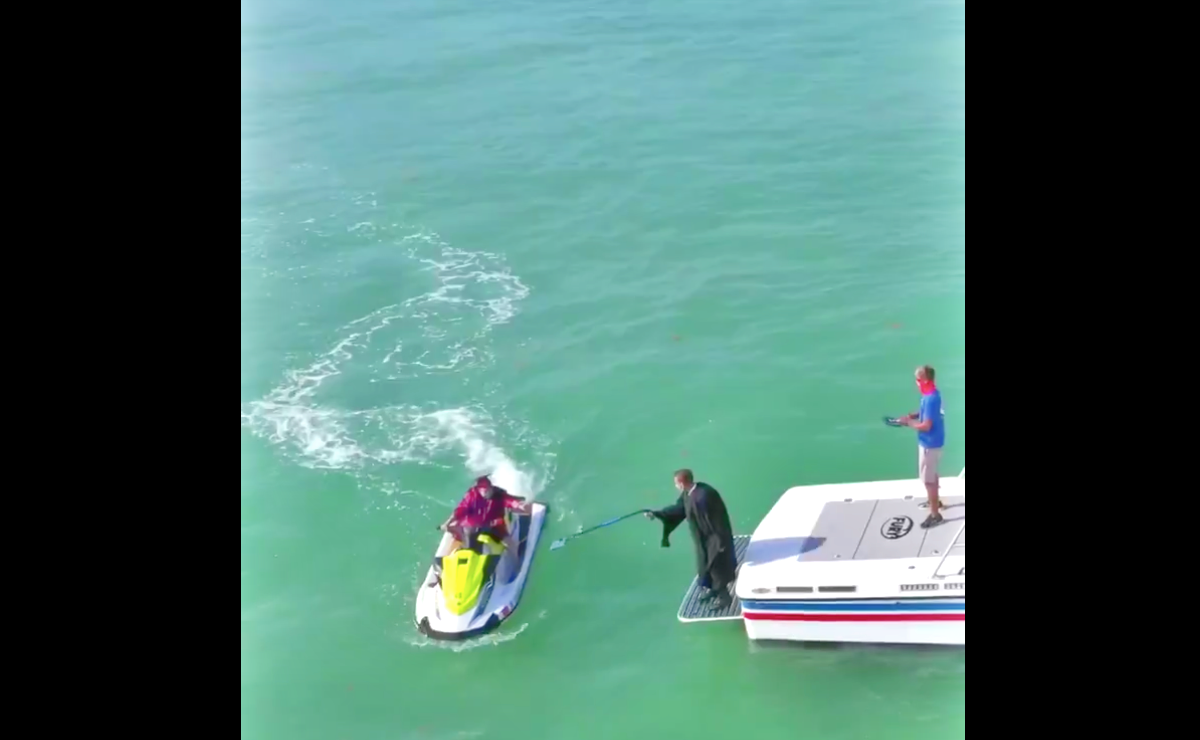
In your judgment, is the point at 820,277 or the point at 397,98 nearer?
the point at 820,277

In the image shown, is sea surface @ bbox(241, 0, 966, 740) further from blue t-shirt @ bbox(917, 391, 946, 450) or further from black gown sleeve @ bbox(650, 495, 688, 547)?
blue t-shirt @ bbox(917, 391, 946, 450)

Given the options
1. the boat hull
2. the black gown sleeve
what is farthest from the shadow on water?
the black gown sleeve

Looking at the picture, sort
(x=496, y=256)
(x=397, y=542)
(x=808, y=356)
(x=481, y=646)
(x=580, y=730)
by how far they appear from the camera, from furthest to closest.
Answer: (x=496, y=256) < (x=808, y=356) < (x=397, y=542) < (x=481, y=646) < (x=580, y=730)

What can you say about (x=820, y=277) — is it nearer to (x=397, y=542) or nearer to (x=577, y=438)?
(x=577, y=438)

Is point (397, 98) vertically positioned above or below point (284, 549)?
above

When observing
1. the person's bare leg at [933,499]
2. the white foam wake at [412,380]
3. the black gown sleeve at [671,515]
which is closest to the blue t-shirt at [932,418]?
the person's bare leg at [933,499]

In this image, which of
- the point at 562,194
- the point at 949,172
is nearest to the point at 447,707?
the point at 562,194
